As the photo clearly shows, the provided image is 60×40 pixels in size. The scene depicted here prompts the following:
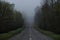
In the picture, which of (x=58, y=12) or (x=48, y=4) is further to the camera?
(x=48, y=4)

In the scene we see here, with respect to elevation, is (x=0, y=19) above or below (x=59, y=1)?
below

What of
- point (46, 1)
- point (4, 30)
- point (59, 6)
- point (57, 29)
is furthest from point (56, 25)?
point (46, 1)

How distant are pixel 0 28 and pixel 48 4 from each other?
23.2 meters

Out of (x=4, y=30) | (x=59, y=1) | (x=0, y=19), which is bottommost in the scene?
(x=4, y=30)

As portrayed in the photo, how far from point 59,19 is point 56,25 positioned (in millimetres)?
1889

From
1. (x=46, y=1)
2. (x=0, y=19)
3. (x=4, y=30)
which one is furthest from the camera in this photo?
(x=46, y=1)

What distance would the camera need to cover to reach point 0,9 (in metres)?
45.7

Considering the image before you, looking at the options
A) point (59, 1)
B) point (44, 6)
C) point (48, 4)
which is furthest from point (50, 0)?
point (59, 1)

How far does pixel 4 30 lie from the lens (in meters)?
37.6

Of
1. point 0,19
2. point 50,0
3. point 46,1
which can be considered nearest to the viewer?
point 0,19

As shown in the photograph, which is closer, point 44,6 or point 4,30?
A: point 4,30

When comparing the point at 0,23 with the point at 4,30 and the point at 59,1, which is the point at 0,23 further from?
the point at 59,1

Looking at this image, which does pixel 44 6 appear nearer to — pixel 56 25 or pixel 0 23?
pixel 56 25

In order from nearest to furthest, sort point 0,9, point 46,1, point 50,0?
point 0,9
point 50,0
point 46,1
